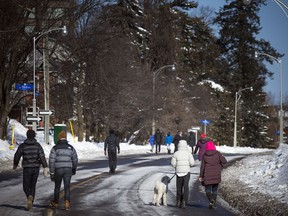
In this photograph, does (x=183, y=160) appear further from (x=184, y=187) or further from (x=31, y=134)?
(x=31, y=134)

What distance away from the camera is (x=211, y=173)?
12617 millimetres

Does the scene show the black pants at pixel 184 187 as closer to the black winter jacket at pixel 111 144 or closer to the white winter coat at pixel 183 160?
the white winter coat at pixel 183 160

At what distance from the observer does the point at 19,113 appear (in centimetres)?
5997

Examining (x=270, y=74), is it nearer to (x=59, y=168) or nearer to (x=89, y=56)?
(x=89, y=56)

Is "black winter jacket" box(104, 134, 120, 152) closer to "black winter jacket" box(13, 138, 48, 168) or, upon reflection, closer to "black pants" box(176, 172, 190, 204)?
"black pants" box(176, 172, 190, 204)

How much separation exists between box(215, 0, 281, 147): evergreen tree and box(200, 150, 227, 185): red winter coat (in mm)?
64140

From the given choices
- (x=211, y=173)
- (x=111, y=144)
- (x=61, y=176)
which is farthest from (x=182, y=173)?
(x=111, y=144)

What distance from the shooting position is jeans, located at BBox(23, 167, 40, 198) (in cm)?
1186

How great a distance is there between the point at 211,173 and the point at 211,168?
0.12 m

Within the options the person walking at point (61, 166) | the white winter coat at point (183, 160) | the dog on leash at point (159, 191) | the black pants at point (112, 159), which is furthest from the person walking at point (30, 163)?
the black pants at point (112, 159)

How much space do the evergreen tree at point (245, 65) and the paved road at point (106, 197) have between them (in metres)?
57.8

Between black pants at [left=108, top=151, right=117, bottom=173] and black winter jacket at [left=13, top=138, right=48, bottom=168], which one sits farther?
black pants at [left=108, top=151, right=117, bottom=173]

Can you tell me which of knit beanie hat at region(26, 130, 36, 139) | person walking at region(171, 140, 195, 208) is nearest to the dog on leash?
person walking at region(171, 140, 195, 208)

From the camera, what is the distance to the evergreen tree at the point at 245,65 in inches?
3054
